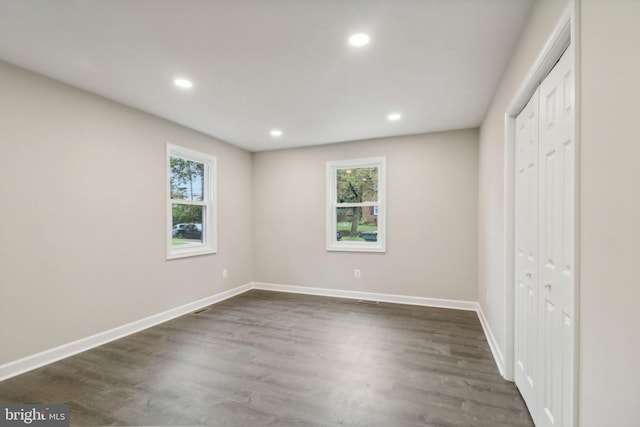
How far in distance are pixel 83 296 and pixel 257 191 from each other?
3105 millimetres

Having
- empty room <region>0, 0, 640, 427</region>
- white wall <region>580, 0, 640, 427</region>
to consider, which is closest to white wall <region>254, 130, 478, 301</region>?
empty room <region>0, 0, 640, 427</region>

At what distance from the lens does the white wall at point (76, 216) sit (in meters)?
2.41

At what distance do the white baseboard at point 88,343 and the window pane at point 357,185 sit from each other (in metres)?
2.77

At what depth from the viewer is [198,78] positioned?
8.66 ft

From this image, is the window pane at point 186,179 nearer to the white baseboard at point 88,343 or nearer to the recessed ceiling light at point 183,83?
the recessed ceiling light at point 183,83

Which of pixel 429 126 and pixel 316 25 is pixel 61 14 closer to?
pixel 316 25

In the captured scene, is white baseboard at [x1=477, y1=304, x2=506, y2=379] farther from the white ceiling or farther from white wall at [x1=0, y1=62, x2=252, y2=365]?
white wall at [x1=0, y1=62, x2=252, y2=365]

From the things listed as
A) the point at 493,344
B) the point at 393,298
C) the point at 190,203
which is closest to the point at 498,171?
the point at 493,344

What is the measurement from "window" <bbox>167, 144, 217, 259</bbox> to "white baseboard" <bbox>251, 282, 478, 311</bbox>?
4.66ft

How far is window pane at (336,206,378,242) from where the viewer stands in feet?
15.6

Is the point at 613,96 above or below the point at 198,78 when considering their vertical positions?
below

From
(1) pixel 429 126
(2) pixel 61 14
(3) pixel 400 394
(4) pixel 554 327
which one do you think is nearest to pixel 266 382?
(3) pixel 400 394

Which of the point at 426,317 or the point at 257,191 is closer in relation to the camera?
the point at 426,317

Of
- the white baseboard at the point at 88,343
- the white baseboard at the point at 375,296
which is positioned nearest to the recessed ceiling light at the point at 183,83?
the white baseboard at the point at 88,343
